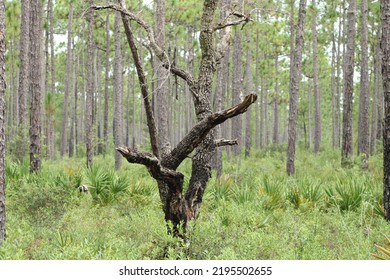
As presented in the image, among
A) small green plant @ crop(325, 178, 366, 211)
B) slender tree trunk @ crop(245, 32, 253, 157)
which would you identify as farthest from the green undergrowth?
slender tree trunk @ crop(245, 32, 253, 157)

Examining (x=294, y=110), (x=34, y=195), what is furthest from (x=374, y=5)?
(x=34, y=195)

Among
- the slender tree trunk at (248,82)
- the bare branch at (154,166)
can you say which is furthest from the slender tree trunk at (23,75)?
the bare branch at (154,166)

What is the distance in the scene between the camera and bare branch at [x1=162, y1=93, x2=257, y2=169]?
18.3ft

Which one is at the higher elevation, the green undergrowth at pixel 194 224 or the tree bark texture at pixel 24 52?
the tree bark texture at pixel 24 52

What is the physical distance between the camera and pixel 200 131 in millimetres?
6023

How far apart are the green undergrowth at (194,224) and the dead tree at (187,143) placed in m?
0.33

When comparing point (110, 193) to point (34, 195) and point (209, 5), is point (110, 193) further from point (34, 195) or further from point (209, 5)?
point (209, 5)

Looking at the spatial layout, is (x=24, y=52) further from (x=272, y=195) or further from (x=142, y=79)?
(x=142, y=79)

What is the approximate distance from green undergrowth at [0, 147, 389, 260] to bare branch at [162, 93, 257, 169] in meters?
1.03

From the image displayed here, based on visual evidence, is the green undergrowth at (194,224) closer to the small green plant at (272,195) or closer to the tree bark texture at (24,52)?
the small green plant at (272,195)

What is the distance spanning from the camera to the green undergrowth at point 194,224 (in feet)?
20.3

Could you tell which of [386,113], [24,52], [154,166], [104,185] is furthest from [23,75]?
[386,113]
